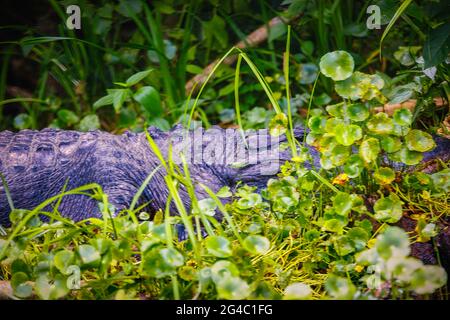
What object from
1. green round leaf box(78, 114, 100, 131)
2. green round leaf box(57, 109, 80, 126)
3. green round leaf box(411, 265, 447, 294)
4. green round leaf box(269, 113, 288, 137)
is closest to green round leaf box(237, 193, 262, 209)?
green round leaf box(269, 113, 288, 137)

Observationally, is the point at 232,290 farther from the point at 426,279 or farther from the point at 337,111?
the point at 337,111

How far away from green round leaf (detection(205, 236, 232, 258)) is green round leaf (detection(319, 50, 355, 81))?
63 cm

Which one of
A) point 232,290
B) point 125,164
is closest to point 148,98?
point 125,164

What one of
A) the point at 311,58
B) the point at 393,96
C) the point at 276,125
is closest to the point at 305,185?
the point at 276,125

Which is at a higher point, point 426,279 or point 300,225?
point 300,225

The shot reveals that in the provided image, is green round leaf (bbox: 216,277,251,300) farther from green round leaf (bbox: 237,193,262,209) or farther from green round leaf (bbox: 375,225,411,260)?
green round leaf (bbox: 237,193,262,209)

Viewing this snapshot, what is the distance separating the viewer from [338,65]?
141 centimetres

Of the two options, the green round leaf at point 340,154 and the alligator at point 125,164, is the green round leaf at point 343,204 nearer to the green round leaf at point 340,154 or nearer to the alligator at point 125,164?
the green round leaf at point 340,154

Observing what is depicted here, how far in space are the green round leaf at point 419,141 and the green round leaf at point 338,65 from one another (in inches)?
10.7

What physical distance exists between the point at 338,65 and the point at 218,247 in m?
0.69

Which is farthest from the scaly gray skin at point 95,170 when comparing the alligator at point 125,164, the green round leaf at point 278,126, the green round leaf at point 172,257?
the green round leaf at point 172,257

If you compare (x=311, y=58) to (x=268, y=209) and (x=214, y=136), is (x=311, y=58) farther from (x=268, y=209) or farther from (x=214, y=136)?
(x=268, y=209)

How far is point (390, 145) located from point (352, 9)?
1807 millimetres

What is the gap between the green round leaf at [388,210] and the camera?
4.33 ft
